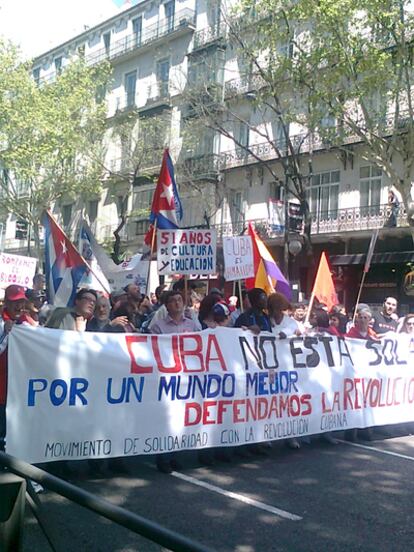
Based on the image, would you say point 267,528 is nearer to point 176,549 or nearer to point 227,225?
point 176,549

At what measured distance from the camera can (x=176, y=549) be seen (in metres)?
1.91

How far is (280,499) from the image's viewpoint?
565 centimetres

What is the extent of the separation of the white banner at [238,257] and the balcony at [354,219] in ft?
47.1

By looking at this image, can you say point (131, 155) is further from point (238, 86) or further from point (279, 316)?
point (279, 316)

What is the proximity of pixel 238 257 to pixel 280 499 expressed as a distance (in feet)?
19.7

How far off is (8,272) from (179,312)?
7.67m

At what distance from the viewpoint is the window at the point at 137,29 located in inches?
1529

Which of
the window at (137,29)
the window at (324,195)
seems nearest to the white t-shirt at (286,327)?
the window at (324,195)

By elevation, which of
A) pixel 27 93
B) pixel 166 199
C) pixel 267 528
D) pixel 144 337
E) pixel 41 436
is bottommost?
pixel 267 528

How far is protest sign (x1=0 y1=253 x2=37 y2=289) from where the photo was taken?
14.0 meters

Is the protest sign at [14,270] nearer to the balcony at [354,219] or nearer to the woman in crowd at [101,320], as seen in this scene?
the woman in crowd at [101,320]

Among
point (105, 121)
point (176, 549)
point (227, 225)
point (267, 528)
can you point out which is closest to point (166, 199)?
point (267, 528)

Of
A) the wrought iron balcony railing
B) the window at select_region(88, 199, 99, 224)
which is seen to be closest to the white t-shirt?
the wrought iron balcony railing

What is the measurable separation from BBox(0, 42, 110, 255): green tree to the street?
25744 millimetres
